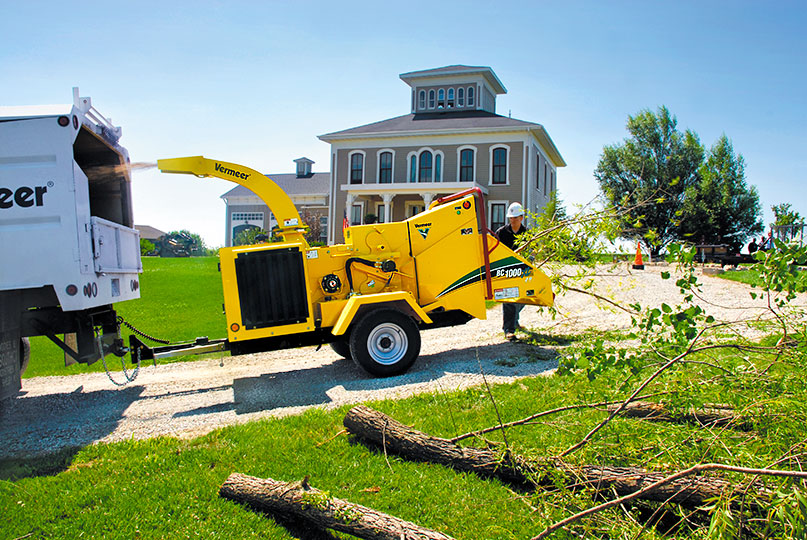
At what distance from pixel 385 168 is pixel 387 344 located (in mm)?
26628

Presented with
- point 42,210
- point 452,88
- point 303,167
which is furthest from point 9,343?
point 303,167

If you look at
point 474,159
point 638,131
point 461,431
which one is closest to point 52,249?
point 461,431

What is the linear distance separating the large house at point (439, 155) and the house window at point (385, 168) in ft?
0.19

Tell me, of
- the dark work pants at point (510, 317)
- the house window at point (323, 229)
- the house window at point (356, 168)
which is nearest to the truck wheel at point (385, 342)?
the dark work pants at point (510, 317)

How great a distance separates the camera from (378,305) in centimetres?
755

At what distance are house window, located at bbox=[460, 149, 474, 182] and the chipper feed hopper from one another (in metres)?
23.7

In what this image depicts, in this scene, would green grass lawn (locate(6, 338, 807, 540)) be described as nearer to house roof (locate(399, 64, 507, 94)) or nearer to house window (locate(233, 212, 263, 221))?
house roof (locate(399, 64, 507, 94))

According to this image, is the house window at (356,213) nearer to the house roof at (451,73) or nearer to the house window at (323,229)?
the house window at (323,229)

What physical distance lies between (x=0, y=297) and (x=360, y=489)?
457 cm

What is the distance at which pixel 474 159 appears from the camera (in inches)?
1243

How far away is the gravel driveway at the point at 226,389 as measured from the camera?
225 inches

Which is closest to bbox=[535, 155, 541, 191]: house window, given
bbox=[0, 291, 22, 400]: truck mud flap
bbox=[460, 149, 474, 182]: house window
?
bbox=[460, 149, 474, 182]: house window

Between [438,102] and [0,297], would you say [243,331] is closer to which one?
[0,297]

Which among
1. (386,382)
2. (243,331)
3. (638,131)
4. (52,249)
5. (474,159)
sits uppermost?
(638,131)
